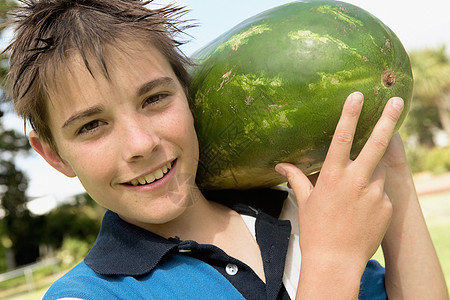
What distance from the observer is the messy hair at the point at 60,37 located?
5.23 ft

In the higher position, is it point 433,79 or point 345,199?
point 345,199

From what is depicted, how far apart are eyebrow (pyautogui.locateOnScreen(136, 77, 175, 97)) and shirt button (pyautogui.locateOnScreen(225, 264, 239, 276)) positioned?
2.20ft

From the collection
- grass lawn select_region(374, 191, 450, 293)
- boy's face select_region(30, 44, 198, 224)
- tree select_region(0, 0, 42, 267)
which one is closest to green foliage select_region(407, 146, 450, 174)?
grass lawn select_region(374, 191, 450, 293)

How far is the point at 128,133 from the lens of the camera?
1.54 metres

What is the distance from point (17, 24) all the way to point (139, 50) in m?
0.50

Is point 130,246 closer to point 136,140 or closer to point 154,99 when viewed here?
point 136,140

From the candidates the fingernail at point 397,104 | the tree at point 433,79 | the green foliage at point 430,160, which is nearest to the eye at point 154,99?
the fingernail at point 397,104

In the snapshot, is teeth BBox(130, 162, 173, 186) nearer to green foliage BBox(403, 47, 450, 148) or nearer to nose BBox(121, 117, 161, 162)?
nose BBox(121, 117, 161, 162)

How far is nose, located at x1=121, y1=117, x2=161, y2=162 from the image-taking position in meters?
1.53

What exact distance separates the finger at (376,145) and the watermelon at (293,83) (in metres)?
0.05

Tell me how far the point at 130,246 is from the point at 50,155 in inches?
18.7

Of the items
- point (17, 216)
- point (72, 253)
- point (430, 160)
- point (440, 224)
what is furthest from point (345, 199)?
point (430, 160)

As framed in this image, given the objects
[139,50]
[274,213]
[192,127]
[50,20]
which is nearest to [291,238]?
[274,213]

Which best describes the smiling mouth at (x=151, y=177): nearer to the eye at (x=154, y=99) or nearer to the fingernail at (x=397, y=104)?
the eye at (x=154, y=99)
